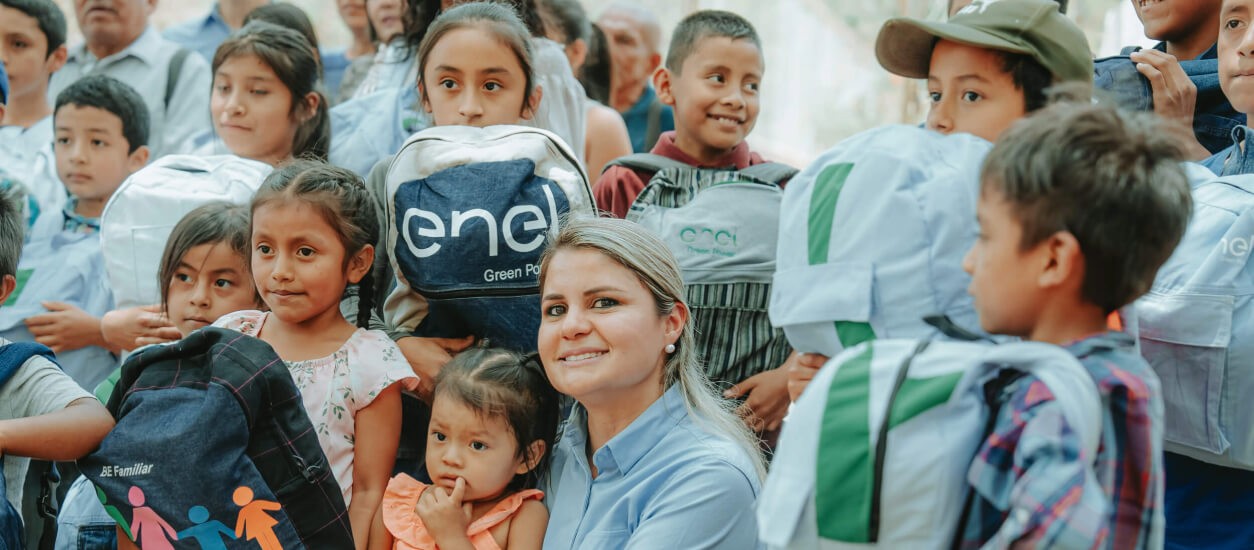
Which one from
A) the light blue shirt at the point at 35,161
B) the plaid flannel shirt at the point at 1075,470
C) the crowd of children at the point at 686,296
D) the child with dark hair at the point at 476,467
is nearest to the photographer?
the plaid flannel shirt at the point at 1075,470

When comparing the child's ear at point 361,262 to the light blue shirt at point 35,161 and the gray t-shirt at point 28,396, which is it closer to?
the gray t-shirt at point 28,396

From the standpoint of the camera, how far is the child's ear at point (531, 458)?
274 cm

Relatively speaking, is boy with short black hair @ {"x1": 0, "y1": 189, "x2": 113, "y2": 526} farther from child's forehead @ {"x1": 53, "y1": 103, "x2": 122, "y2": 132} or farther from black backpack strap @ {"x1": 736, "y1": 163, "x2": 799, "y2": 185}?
black backpack strap @ {"x1": 736, "y1": 163, "x2": 799, "y2": 185}

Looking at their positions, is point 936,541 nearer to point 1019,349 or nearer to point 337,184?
point 1019,349

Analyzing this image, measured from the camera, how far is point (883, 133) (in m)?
2.07

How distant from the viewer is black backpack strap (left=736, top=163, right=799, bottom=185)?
3.22m

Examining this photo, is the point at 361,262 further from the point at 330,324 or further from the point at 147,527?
the point at 147,527

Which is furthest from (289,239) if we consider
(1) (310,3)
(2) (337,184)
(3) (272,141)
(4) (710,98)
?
(1) (310,3)

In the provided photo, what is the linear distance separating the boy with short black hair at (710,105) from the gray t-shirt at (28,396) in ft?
4.84

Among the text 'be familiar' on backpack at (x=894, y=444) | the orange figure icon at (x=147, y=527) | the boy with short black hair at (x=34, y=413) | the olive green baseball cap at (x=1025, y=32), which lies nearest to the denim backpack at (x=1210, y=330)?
the olive green baseball cap at (x=1025, y=32)

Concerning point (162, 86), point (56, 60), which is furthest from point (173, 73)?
point (56, 60)

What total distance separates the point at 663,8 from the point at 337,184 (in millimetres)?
5549

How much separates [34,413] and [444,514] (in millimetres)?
983

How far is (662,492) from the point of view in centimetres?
243
